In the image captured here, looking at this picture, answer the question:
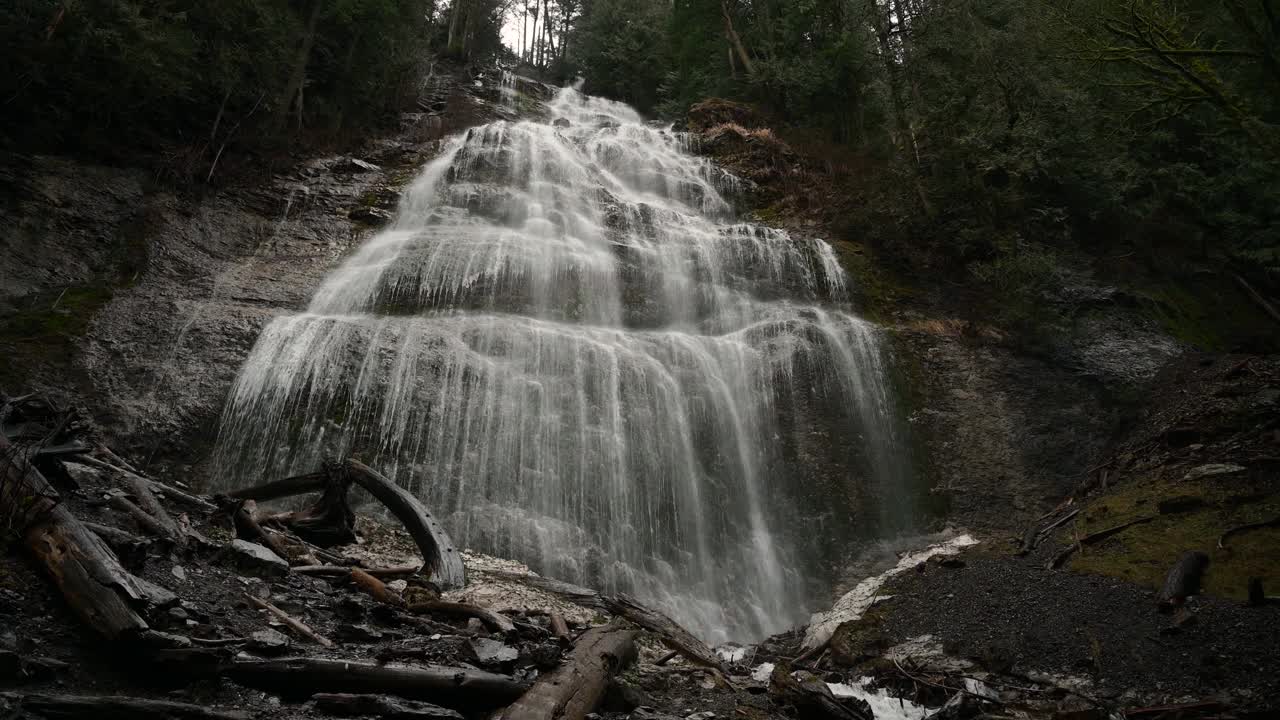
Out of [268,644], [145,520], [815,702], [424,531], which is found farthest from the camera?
[424,531]

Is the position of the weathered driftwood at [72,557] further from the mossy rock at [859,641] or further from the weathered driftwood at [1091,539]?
the weathered driftwood at [1091,539]

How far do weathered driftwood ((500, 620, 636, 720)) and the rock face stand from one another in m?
7.67

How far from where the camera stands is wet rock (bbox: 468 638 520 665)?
11.9ft

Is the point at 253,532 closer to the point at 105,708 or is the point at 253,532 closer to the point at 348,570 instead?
the point at 348,570

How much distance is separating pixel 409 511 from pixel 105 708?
162 inches

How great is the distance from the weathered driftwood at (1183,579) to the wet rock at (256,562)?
23.2 feet

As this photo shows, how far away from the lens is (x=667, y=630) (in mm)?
6090

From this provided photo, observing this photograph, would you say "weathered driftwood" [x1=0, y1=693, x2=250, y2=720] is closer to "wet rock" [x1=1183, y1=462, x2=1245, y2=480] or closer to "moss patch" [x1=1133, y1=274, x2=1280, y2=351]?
"wet rock" [x1=1183, y1=462, x2=1245, y2=480]

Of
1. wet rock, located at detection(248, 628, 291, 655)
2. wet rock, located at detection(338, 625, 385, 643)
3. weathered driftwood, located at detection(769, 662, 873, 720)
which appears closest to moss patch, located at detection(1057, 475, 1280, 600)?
weathered driftwood, located at detection(769, 662, 873, 720)

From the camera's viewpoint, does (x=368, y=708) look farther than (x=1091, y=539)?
No

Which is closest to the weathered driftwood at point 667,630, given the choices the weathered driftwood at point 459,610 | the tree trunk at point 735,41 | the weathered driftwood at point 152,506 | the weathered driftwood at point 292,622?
the weathered driftwood at point 459,610

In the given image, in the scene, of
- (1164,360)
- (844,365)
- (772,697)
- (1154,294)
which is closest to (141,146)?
(844,365)

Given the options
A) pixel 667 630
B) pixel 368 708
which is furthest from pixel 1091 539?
pixel 368 708

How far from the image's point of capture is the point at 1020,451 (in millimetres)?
12070
